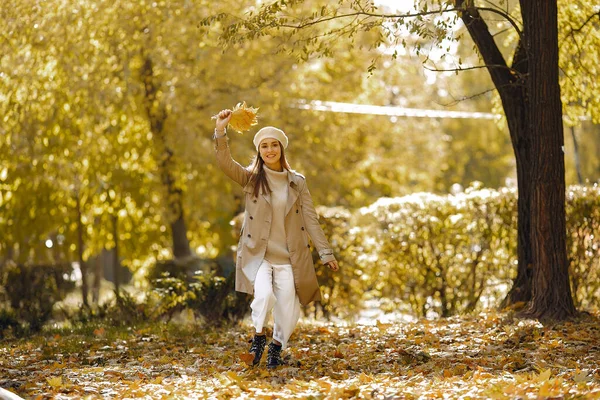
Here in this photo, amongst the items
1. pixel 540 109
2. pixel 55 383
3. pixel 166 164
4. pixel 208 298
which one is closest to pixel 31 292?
pixel 208 298

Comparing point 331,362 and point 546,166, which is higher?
point 546,166

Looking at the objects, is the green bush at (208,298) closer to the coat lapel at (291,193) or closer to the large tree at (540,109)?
the large tree at (540,109)

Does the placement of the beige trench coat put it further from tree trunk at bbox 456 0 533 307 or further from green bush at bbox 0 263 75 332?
green bush at bbox 0 263 75 332

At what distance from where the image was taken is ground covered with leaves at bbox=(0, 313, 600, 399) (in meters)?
6.31

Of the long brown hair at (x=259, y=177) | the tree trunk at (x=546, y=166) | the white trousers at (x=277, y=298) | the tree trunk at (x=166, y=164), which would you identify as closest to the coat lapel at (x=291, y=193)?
the long brown hair at (x=259, y=177)

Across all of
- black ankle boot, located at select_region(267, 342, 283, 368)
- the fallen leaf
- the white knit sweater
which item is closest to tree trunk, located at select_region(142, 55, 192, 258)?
the white knit sweater

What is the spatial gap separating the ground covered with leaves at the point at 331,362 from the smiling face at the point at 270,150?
1.60 meters

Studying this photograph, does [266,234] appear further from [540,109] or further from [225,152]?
[540,109]

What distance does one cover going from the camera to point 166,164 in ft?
63.3

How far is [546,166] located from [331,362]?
11.2 ft

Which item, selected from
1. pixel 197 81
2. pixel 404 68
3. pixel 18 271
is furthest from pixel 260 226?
pixel 404 68

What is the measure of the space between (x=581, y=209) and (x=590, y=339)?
3857 mm

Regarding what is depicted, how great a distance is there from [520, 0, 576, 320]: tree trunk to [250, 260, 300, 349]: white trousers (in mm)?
3360

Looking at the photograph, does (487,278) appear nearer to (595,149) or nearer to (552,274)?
(552,274)
